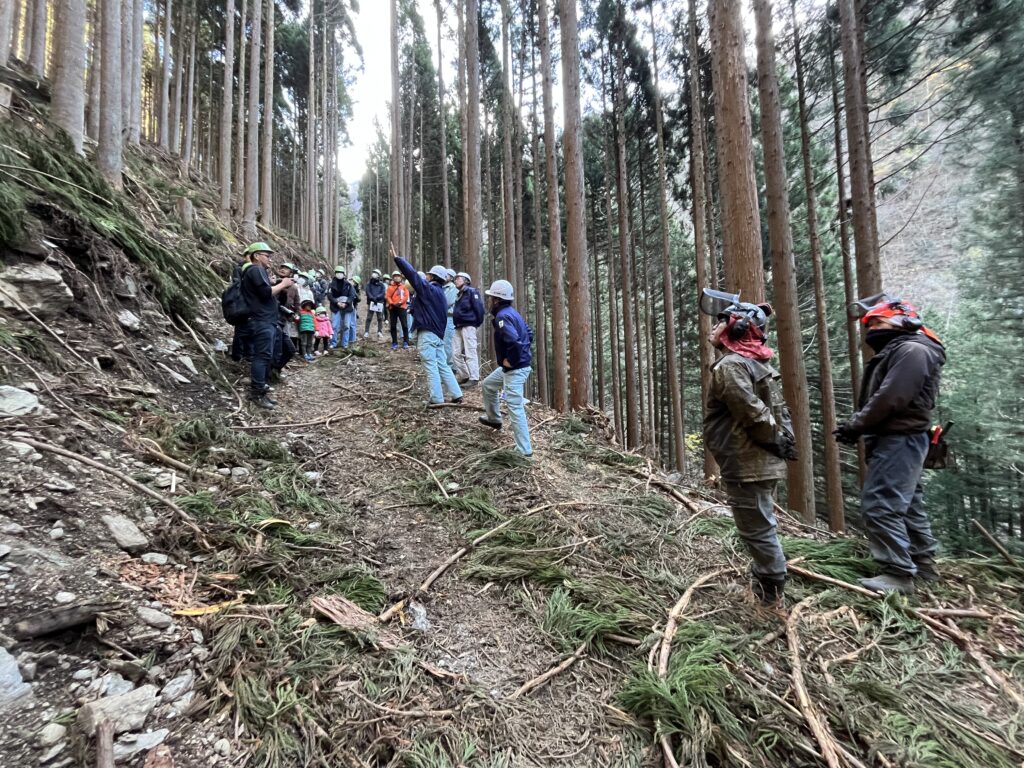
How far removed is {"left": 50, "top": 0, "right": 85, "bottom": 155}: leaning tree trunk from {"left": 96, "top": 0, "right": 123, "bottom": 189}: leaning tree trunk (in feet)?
2.58

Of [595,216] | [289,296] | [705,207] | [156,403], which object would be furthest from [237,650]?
[595,216]

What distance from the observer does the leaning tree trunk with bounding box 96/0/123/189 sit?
707 centimetres

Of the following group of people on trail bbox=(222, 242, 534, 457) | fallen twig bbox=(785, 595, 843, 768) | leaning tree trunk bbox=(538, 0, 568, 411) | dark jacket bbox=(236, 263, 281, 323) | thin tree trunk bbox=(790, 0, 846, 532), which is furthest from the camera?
leaning tree trunk bbox=(538, 0, 568, 411)

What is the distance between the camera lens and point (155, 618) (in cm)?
217

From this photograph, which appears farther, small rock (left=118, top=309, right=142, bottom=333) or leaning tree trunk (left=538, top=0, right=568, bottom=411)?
leaning tree trunk (left=538, top=0, right=568, bottom=411)

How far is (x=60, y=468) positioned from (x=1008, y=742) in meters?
5.23

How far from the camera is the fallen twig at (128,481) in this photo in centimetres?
284

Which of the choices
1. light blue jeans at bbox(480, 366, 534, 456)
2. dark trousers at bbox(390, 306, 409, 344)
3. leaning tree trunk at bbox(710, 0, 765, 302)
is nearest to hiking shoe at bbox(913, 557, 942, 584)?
leaning tree trunk at bbox(710, 0, 765, 302)

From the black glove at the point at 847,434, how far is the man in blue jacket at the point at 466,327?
5500 millimetres

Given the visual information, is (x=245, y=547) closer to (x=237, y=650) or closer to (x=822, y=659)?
(x=237, y=650)

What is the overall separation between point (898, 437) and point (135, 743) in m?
4.48

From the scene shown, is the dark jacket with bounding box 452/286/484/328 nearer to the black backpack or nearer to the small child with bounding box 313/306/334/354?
the black backpack

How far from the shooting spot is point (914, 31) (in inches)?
350

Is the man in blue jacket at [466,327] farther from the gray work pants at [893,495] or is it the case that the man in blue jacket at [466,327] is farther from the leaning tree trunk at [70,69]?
the gray work pants at [893,495]
